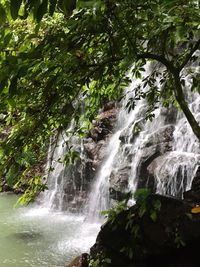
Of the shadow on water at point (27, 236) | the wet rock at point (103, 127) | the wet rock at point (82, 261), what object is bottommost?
the shadow on water at point (27, 236)

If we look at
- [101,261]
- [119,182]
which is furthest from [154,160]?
[101,261]

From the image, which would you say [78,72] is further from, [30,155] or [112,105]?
[112,105]

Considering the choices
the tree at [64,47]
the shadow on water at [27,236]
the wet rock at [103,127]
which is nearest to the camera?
the tree at [64,47]

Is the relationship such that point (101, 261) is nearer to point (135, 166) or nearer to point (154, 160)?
point (154, 160)

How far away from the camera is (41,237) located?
9664 millimetres

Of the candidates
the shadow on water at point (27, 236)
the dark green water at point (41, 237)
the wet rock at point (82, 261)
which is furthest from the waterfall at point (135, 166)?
the wet rock at point (82, 261)

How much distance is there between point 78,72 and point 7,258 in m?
6.76

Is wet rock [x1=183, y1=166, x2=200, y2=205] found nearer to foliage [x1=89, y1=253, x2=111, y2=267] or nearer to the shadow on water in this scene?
foliage [x1=89, y1=253, x2=111, y2=267]

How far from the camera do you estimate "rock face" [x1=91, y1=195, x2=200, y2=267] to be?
186 inches

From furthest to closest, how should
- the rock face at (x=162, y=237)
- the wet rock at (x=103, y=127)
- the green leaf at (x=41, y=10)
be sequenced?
the wet rock at (x=103, y=127), the rock face at (x=162, y=237), the green leaf at (x=41, y=10)

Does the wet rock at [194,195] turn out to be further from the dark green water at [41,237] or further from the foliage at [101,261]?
the dark green water at [41,237]

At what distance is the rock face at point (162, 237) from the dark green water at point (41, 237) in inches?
125

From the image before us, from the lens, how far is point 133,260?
A: 492 centimetres

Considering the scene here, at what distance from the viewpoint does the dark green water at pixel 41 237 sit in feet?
26.7
